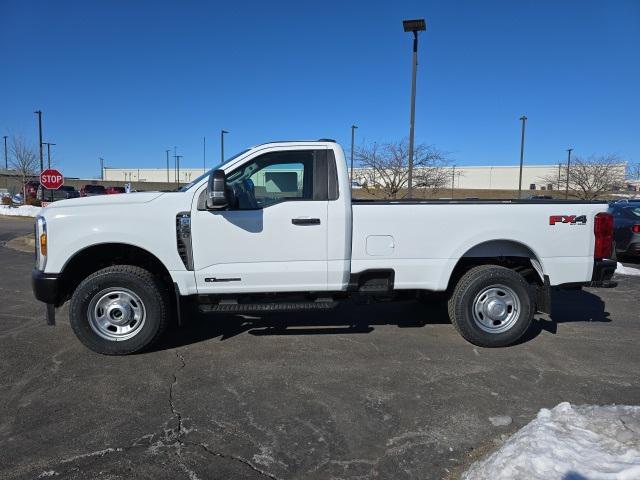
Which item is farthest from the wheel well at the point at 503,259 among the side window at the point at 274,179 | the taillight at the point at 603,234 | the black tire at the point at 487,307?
the side window at the point at 274,179

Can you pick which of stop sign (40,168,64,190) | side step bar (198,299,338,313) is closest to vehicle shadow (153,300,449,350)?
side step bar (198,299,338,313)

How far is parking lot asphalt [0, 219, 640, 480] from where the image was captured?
305 cm

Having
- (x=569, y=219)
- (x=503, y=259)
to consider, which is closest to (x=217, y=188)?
(x=503, y=259)

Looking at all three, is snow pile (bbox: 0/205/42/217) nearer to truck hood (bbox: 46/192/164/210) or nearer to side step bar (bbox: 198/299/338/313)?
truck hood (bbox: 46/192/164/210)

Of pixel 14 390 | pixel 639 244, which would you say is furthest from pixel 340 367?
pixel 639 244

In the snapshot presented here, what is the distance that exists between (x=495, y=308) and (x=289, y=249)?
2280mm

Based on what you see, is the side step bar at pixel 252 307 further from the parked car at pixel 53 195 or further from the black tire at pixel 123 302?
the parked car at pixel 53 195

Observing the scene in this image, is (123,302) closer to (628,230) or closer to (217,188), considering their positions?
(217,188)

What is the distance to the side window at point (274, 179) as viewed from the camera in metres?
4.93

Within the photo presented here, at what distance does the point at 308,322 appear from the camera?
6031mm

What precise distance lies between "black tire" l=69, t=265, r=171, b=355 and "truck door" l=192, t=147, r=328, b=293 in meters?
0.48

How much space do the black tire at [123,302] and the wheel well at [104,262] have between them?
198 mm

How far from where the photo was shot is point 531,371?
452cm

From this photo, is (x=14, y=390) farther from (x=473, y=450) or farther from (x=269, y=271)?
(x=473, y=450)
